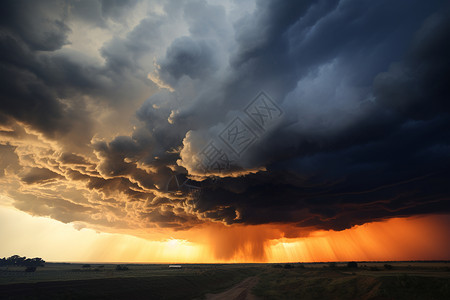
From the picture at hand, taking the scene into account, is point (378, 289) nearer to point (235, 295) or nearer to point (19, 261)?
point (235, 295)

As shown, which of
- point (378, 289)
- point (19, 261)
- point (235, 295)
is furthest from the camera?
point (19, 261)

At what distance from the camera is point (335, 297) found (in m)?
44.3

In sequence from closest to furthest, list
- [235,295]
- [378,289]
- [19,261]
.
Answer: [378,289] → [235,295] → [19,261]

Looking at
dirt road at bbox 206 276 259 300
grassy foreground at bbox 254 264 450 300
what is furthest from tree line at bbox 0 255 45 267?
grassy foreground at bbox 254 264 450 300

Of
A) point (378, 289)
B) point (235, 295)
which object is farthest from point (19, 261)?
point (378, 289)

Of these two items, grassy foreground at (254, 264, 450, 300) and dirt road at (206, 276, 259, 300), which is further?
dirt road at (206, 276, 259, 300)

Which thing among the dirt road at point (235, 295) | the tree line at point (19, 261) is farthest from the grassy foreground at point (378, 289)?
the tree line at point (19, 261)

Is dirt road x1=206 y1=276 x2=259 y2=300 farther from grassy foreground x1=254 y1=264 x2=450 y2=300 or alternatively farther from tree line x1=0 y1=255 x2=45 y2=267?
tree line x1=0 y1=255 x2=45 y2=267

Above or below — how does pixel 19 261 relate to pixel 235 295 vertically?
above

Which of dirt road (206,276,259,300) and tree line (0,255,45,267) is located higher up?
tree line (0,255,45,267)

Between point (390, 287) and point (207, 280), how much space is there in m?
53.7

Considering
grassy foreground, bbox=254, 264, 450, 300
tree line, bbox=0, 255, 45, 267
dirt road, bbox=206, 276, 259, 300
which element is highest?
tree line, bbox=0, 255, 45, 267

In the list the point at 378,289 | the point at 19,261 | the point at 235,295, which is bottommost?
the point at 235,295

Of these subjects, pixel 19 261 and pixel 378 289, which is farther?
pixel 19 261
